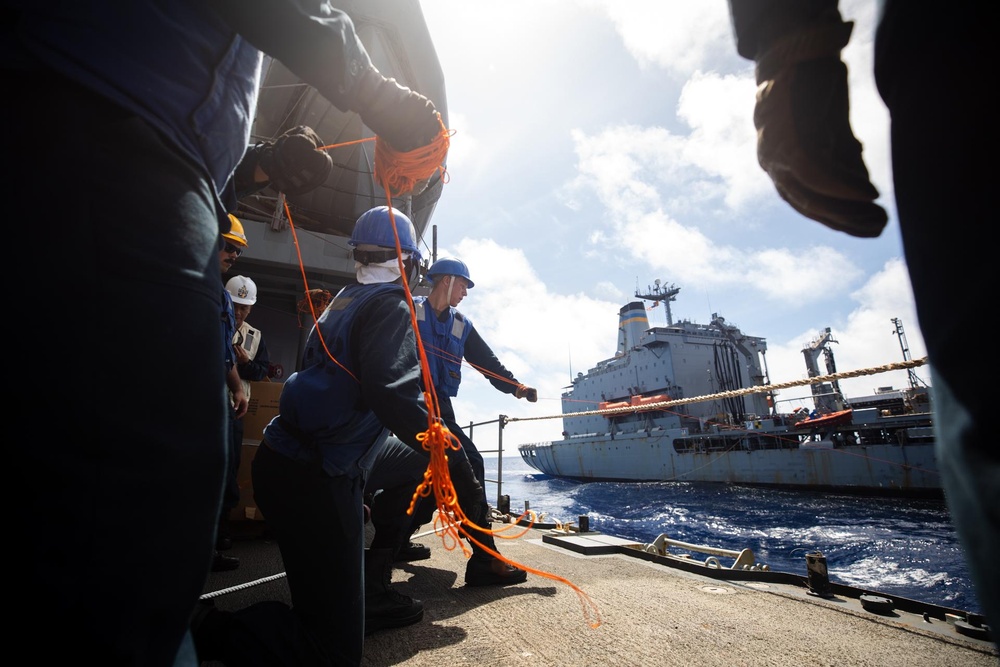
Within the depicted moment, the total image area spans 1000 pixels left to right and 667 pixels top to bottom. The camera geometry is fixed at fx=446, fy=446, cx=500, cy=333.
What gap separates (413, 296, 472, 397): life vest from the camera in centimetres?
317

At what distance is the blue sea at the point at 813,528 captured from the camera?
28.8 ft

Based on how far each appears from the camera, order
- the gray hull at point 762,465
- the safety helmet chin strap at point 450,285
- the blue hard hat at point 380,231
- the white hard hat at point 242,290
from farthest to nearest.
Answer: the gray hull at point 762,465, the white hard hat at point 242,290, the safety helmet chin strap at point 450,285, the blue hard hat at point 380,231

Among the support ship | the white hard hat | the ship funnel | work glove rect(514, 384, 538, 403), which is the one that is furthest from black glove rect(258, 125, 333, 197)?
the ship funnel

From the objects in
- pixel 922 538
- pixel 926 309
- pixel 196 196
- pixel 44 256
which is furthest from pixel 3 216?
pixel 922 538

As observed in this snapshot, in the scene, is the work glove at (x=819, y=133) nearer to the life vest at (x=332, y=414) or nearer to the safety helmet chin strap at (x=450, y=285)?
the life vest at (x=332, y=414)

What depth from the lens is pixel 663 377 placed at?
90.4 ft

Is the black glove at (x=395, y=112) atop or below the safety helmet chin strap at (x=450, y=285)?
below

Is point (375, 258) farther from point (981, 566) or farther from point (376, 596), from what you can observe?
point (981, 566)

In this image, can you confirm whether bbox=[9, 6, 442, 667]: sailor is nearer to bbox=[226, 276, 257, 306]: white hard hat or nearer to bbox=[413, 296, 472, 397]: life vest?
bbox=[413, 296, 472, 397]: life vest

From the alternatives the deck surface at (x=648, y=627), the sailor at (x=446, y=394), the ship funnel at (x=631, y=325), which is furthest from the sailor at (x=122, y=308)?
the ship funnel at (x=631, y=325)

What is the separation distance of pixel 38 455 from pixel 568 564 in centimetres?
295

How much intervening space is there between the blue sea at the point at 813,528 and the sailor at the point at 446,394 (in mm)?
2013

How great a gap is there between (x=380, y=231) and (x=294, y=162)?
30.1 inches

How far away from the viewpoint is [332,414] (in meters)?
1.58
